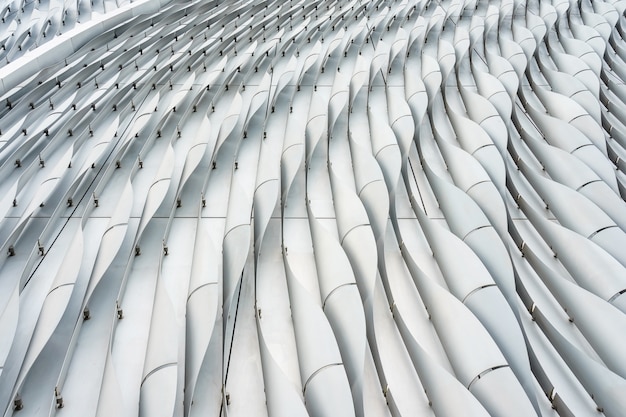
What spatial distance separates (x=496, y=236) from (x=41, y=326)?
25.9 ft

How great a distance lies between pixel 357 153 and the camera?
12344 millimetres

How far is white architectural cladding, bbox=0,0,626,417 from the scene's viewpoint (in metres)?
7.85

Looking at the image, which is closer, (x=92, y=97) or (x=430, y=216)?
(x=430, y=216)

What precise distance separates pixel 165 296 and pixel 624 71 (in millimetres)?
15178

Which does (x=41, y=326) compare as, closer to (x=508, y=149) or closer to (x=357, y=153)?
(x=357, y=153)

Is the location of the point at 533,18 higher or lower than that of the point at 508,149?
higher

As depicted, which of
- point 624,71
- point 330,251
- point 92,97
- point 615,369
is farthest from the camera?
point 624,71

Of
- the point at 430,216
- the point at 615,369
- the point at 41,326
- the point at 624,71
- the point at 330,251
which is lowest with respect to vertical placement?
the point at 615,369

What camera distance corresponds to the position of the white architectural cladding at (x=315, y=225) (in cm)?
785

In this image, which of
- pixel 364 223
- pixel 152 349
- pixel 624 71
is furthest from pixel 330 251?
pixel 624 71

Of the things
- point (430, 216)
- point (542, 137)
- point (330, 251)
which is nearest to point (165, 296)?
point (330, 251)

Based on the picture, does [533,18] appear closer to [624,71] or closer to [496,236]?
[624,71]

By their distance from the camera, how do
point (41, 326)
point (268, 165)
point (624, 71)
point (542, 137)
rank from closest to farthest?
point (41, 326), point (268, 165), point (542, 137), point (624, 71)

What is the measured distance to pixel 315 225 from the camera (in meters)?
10.3
